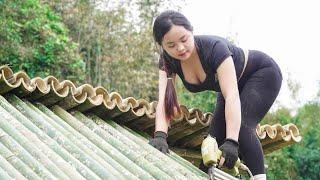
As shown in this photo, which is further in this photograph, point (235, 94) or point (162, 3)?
point (162, 3)

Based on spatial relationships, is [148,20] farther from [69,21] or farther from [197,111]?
[197,111]

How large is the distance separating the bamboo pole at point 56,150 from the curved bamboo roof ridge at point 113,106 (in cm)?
14

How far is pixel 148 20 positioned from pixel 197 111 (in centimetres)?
1225

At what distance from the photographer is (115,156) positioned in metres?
2.95

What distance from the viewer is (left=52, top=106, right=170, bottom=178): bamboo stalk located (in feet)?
9.46

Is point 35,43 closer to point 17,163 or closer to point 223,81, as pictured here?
point 223,81

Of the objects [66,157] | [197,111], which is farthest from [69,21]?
[66,157]

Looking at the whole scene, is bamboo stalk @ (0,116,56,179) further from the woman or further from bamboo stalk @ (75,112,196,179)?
the woman

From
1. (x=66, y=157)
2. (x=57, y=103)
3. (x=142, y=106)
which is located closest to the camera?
(x=66, y=157)

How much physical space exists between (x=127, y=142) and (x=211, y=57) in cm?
60

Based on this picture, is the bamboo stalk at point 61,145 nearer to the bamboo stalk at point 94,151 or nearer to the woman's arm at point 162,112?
the bamboo stalk at point 94,151

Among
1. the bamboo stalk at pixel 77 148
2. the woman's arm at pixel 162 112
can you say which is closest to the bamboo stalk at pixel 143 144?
the woman's arm at pixel 162 112

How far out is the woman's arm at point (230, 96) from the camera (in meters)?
3.05

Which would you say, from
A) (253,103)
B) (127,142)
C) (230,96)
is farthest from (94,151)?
(253,103)
